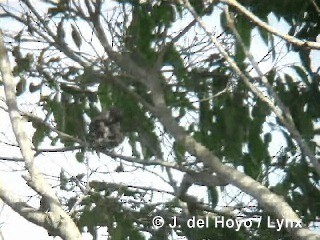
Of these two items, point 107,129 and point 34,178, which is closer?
point 34,178

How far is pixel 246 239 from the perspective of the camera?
6.57 ft

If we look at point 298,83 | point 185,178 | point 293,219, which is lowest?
point 293,219

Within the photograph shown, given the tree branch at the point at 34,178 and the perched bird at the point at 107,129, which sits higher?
the perched bird at the point at 107,129

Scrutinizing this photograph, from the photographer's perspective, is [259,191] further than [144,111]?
No

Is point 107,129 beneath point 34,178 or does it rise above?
above

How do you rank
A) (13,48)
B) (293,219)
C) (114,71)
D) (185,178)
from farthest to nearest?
(13,48)
(114,71)
(185,178)
(293,219)

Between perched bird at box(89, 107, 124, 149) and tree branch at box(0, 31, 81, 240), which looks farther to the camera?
perched bird at box(89, 107, 124, 149)

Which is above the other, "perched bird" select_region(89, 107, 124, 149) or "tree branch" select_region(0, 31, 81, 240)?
"perched bird" select_region(89, 107, 124, 149)

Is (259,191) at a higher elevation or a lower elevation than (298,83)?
lower

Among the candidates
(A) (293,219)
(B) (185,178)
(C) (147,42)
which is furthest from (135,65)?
(A) (293,219)

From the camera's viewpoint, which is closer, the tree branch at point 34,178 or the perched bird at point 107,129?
the tree branch at point 34,178

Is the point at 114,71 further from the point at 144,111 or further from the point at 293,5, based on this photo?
the point at 293,5

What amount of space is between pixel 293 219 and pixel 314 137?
0.58m

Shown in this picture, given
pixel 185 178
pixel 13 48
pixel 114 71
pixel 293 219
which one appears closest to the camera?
pixel 293 219
